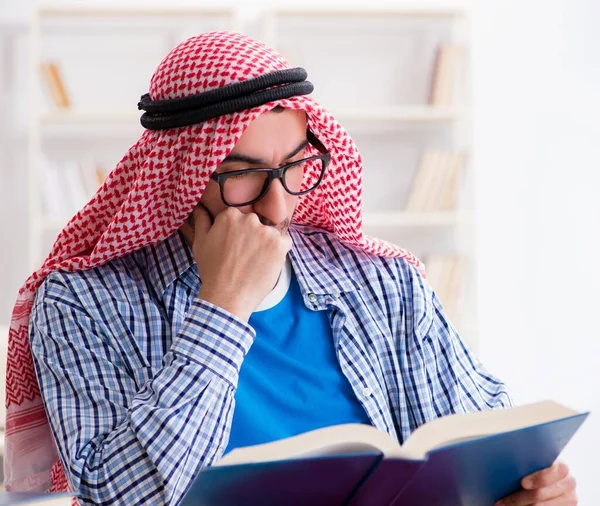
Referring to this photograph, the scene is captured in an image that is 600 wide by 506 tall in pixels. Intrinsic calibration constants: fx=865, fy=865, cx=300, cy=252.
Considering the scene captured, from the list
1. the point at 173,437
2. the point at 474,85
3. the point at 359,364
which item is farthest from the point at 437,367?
the point at 474,85

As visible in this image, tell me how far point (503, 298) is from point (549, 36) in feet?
4.19

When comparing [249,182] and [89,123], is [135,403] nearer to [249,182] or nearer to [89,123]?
[249,182]

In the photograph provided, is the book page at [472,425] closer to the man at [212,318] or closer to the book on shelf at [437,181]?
the man at [212,318]

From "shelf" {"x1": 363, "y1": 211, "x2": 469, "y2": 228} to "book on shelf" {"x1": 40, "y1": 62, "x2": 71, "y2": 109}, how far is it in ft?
4.59

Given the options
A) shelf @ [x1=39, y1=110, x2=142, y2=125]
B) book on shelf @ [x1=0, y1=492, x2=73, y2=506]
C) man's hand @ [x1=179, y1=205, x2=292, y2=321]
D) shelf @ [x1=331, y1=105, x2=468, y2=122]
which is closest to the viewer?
book on shelf @ [x1=0, y1=492, x2=73, y2=506]

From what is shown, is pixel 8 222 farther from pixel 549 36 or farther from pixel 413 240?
pixel 549 36

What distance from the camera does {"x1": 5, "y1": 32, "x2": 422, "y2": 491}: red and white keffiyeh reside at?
137cm

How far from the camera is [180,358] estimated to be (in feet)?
4.09

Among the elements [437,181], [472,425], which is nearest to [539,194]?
[437,181]

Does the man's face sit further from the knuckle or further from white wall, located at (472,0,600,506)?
white wall, located at (472,0,600,506)

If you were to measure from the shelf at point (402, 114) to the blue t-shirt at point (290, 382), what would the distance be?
7.74 feet

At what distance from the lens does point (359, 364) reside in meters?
1.47

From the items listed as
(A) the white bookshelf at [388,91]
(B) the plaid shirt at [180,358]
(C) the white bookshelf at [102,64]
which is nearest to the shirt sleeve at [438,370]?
(B) the plaid shirt at [180,358]

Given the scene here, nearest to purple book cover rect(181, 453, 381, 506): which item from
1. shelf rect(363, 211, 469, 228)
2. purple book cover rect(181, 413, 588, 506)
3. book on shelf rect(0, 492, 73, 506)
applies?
purple book cover rect(181, 413, 588, 506)
